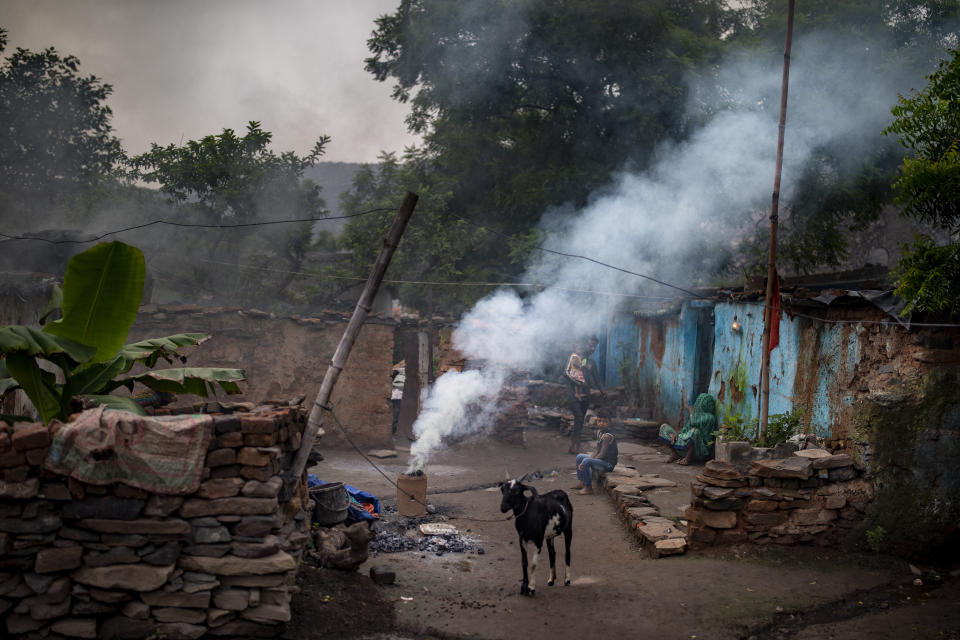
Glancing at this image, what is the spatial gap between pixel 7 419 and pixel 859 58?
18798 millimetres

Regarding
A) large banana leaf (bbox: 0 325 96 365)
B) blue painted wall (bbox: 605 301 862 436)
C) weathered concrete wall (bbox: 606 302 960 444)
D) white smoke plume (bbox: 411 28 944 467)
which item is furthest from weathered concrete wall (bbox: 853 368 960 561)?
white smoke plume (bbox: 411 28 944 467)

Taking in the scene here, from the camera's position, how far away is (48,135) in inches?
654

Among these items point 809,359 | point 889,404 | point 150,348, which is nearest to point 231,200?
point 150,348

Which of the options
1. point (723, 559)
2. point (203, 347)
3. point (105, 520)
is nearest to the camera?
point (105, 520)

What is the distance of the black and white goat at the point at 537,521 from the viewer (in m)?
7.02

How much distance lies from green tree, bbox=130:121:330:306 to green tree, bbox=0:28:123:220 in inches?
64.2

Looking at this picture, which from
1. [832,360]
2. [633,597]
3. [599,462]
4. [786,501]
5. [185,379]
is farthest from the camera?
[599,462]

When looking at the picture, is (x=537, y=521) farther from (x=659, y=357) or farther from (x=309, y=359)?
(x=659, y=357)

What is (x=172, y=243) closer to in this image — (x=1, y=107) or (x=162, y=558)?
(x=1, y=107)

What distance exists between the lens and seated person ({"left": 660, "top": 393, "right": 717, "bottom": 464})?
42.0 feet

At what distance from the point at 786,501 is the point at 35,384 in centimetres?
757

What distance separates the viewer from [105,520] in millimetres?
5105

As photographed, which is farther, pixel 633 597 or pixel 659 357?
pixel 659 357

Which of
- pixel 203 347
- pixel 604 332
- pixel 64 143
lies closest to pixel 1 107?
pixel 64 143
